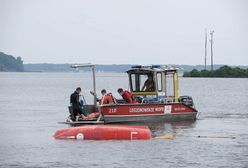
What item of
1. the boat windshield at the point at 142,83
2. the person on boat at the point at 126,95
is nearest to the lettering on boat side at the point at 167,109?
the boat windshield at the point at 142,83

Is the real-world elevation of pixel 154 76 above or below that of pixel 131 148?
above

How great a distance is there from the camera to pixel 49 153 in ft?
68.0

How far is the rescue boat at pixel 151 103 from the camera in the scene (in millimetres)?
27984

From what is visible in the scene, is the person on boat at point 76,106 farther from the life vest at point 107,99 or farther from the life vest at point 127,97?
the life vest at point 127,97

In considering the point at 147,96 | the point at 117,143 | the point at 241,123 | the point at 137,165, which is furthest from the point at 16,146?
the point at 241,123

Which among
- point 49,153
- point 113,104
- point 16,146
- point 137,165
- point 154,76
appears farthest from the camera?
point 154,76

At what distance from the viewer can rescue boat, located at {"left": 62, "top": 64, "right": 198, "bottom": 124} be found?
91.8ft

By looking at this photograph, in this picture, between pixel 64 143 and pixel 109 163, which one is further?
pixel 64 143

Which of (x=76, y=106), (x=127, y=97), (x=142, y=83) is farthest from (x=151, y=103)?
(x=76, y=106)

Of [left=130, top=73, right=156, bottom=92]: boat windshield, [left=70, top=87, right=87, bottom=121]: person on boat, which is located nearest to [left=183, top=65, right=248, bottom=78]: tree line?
[left=130, top=73, right=156, bottom=92]: boat windshield

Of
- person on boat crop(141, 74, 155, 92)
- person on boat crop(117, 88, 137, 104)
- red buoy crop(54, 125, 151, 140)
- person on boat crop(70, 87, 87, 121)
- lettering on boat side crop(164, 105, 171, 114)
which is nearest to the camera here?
red buoy crop(54, 125, 151, 140)

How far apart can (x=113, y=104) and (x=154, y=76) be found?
321 cm

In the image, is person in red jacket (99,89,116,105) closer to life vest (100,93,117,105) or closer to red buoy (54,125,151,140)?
life vest (100,93,117,105)

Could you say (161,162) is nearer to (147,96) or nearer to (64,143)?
(64,143)
